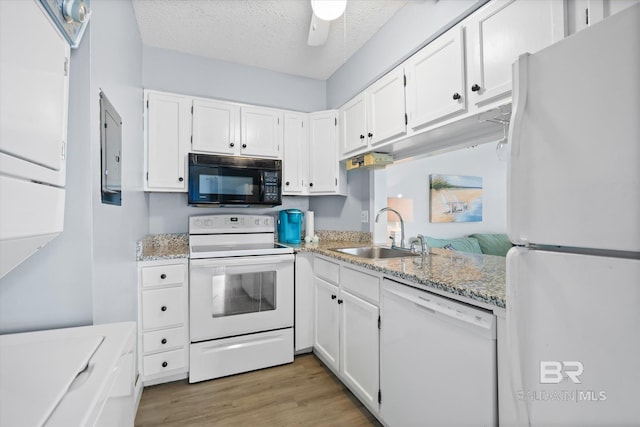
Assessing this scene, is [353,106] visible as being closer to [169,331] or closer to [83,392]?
[169,331]

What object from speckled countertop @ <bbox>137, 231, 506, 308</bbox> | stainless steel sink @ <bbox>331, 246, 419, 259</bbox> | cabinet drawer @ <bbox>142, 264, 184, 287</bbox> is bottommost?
cabinet drawer @ <bbox>142, 264, 184, 287</bbox>

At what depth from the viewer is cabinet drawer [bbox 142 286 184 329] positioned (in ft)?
6.75

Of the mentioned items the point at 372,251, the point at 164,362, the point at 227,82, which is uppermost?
the point at 227,82

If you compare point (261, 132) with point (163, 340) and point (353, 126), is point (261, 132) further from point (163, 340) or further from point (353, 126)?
point (163, 340)

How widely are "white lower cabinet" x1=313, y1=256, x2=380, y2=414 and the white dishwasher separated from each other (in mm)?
90

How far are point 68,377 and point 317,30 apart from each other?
7.16 ft

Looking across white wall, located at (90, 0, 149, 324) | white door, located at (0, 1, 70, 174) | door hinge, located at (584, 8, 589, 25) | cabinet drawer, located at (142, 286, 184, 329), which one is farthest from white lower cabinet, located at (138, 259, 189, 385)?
door hinge, located at (584, 8, 589, 25)

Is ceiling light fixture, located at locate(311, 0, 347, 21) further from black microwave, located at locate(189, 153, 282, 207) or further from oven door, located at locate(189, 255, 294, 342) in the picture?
oven door, located at locate(189, 255, 294, 342)

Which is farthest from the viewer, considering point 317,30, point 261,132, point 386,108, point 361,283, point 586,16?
point 261,132

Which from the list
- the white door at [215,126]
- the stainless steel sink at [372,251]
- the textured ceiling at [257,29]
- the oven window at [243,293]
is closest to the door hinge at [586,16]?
the textured ceiling at [257,29]

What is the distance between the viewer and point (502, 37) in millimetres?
1315

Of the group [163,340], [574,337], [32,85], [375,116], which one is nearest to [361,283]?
[574,337]

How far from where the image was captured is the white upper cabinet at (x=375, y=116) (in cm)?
199

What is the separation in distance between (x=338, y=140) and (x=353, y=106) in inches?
14.0
